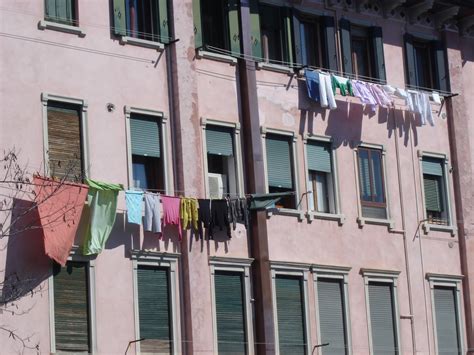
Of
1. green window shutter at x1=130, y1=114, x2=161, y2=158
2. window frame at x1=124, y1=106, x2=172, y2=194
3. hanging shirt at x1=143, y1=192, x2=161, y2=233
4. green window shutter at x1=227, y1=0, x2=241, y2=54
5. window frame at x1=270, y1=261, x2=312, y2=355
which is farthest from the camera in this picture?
green window shutter at x1=227, y1=0, x2=241, y2=54

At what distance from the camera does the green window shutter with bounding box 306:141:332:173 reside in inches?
1428

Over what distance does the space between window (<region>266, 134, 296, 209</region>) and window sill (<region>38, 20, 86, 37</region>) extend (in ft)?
19.0

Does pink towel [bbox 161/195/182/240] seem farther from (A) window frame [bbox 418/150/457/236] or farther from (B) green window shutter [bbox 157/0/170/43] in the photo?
(A) window frame [bbox 418/150/457/236]

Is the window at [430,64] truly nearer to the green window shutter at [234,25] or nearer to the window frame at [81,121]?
the green window shutter at [234,25]

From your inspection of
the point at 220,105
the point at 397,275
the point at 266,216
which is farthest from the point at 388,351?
the point at 220,105

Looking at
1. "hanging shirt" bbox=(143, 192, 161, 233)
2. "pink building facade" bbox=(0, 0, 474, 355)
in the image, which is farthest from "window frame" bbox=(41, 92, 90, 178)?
"hanging shirt" bbox=(143, 192, 161, 233)

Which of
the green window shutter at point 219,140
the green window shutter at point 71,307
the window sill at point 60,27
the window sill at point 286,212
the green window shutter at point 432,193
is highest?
the window sill at point 60,27

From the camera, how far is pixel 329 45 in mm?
37344

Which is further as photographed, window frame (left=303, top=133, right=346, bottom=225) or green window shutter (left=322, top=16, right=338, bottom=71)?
green window shutter (left=322, top=16, right=338, bottom=71)

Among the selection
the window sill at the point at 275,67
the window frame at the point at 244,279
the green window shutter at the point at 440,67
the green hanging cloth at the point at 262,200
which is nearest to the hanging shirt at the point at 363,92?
the window sill at the point at 275,67

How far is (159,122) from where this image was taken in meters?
33.2

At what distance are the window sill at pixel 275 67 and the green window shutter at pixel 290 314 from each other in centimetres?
515

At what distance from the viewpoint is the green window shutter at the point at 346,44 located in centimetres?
3769

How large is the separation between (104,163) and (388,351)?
957cm
